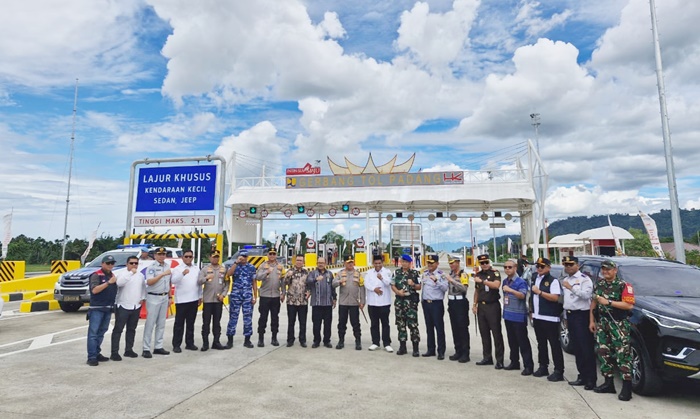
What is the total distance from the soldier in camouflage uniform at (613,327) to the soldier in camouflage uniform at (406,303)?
2.78 metres

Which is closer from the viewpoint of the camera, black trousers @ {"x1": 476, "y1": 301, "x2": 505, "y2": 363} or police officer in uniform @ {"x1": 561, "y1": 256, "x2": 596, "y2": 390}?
police officer in uniform @ {"x1": 561, "y1": 256, "x2": 596, "y2": 390}

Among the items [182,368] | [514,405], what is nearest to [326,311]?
[182,368]

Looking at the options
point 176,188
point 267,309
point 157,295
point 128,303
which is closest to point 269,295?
point 267,309

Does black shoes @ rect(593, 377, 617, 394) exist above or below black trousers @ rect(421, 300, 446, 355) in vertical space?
below

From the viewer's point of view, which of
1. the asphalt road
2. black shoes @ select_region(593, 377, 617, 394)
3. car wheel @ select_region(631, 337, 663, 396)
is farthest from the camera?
black shoes @ select_region(593, 377, 617, 394)

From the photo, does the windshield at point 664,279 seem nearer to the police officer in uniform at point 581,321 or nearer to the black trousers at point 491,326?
the police officer in uniform at point 581,321

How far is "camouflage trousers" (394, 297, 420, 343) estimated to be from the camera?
24.2 ft

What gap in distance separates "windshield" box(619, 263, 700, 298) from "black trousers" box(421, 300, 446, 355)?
281 centimetres

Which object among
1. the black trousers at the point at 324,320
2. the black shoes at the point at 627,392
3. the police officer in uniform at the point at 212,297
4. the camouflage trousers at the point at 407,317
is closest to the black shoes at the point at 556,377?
the black shoes at the point at 627,392

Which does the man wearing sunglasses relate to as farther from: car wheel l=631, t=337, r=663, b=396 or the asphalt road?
car wheel l=631, t=337, r=663, b=396

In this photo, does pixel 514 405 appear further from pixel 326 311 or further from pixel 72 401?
pixel 72 401

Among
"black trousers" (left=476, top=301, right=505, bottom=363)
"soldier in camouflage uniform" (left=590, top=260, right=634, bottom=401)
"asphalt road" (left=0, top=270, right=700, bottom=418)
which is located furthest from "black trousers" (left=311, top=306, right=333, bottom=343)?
"soldier in camouflage uniform" (left=590, top=260, right=634, bottom=401)

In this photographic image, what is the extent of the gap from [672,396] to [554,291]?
5.81 feet

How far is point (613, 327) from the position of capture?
530 cm
